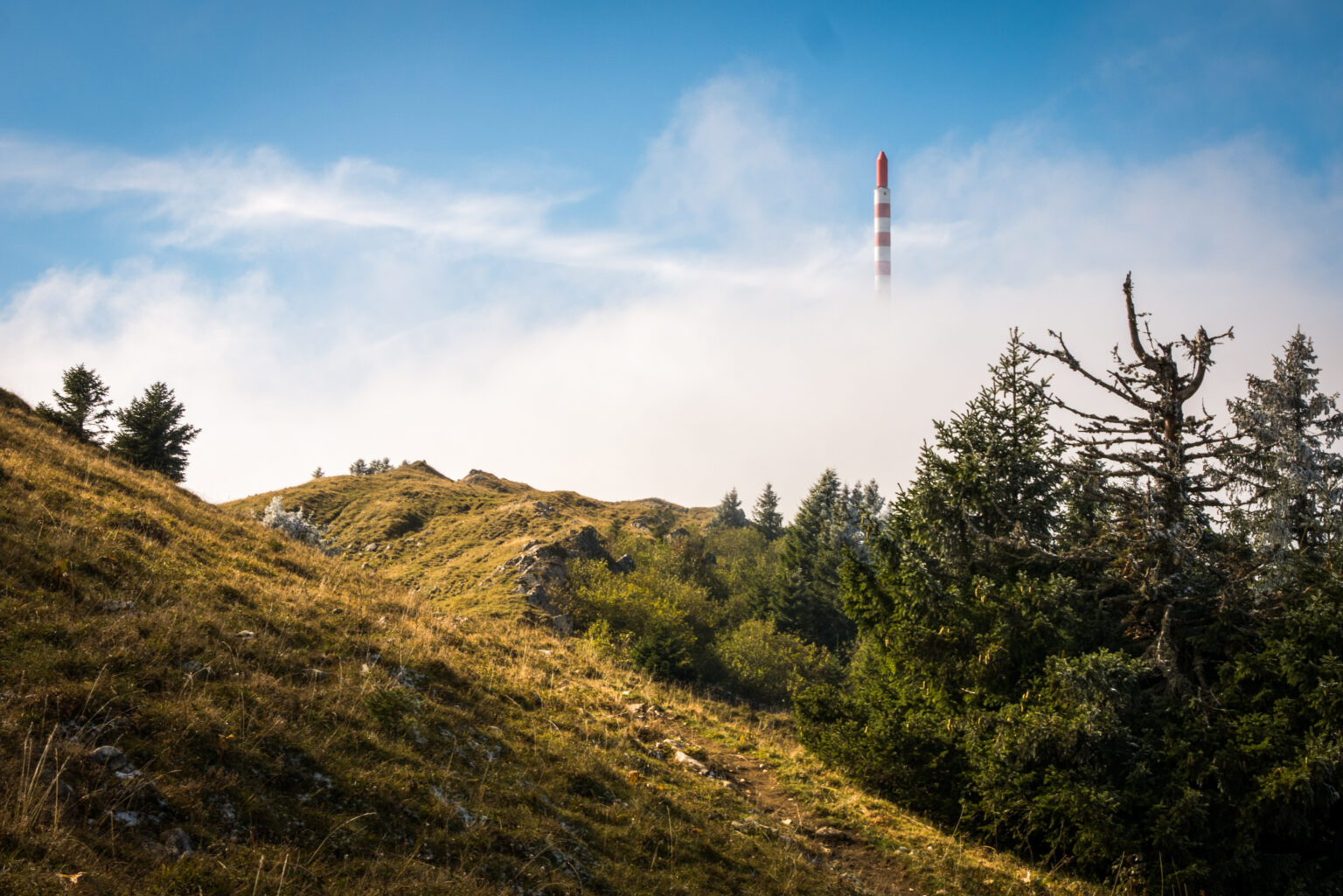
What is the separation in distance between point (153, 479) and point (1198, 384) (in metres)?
31.0

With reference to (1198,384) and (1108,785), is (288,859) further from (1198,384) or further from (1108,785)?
(1198,384)

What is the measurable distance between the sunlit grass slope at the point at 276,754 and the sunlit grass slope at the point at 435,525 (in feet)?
69.3

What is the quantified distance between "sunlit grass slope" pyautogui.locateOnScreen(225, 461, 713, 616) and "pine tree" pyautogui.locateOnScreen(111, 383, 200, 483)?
24.5 ft

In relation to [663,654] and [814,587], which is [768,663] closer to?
[663,654]

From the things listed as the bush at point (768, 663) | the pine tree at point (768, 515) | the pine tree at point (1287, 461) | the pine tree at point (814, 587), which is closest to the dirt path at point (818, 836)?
the pine tree at point (1287, 461)

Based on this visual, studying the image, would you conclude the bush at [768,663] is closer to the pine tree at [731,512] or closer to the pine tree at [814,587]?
the pine tree at [814,587]

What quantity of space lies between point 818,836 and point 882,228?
62.3m

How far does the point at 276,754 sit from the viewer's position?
22.3 feet

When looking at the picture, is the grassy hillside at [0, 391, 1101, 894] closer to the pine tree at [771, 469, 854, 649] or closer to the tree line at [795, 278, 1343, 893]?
the tree line at [795, 278, 1343, 893]

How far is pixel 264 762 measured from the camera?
6555 mm

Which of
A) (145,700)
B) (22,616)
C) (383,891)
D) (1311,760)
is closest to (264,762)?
(145,700)

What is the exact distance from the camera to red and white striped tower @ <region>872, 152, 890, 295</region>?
6253 cm

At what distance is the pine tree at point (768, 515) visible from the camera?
9969 centimetres

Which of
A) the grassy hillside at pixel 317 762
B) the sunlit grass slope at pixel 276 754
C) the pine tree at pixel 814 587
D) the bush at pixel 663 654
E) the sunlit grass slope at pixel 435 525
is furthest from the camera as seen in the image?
the pine tree at pixel 814 587
